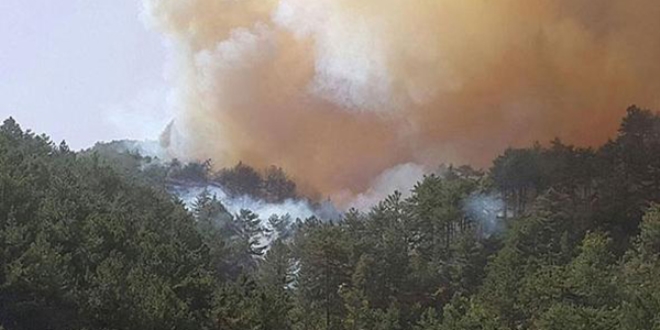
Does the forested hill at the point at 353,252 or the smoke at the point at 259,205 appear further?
the smoke at the point at 259,205

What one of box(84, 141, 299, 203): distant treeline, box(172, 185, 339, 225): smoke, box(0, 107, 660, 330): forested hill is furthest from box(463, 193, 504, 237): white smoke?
Answer: box(84, 141, 299, 203): distant treeline

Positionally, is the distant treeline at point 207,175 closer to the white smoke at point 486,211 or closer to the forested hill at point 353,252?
the forested hill at point 353,252

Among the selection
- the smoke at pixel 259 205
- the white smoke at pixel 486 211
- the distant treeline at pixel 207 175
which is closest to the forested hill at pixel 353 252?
the white smoke at pixel 486 211

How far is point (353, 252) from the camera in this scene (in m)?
43.9

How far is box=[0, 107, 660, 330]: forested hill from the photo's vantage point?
26750 millimetres

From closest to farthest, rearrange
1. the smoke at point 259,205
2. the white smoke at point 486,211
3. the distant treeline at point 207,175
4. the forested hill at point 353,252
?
1. the forested hill at point 353,252
2. the white smoke at point 486,211
3. the smoke at point 259,205
4. the distant treeline at point 207,175

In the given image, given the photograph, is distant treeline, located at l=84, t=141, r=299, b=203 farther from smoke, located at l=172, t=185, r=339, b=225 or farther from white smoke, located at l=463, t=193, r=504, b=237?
white smoke, located at l=463, t=193, r=504, b=237

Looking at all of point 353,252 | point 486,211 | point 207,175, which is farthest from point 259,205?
point 353,252

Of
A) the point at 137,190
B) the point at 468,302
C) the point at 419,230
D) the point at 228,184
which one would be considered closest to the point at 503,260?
the point at 468,302

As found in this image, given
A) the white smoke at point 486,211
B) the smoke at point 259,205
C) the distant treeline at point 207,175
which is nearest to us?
the white smoke at point 486,211

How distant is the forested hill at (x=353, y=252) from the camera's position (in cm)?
2675

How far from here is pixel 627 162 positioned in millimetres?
48469

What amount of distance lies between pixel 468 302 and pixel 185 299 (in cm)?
1291

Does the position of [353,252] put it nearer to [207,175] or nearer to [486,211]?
[486,211]
